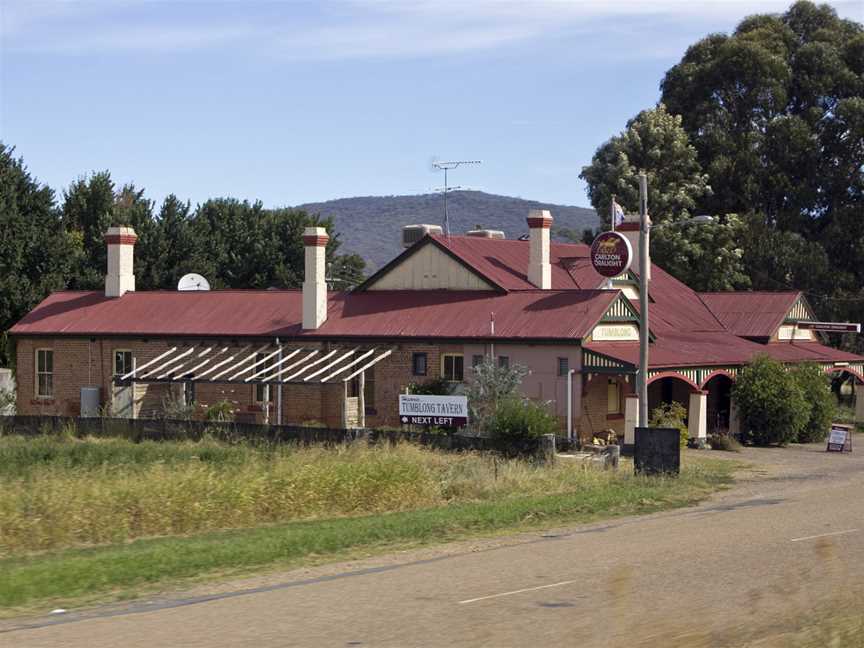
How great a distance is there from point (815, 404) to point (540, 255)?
1084 centimetres

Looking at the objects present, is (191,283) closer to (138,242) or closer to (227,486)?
(138,242)

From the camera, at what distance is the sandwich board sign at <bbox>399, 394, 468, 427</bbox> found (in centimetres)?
3828

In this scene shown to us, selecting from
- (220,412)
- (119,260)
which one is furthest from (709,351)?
(119,260)

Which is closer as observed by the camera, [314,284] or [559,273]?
[314,284]

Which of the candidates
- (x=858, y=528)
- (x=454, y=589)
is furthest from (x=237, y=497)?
(x=858, y=528)

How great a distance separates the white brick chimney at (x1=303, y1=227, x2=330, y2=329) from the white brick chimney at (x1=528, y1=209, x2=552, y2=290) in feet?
24.5

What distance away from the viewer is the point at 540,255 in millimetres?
46906

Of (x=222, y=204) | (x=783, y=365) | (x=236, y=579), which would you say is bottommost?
(x=236, y=579)

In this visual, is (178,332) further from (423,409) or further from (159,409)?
(423,409)

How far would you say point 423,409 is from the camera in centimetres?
3919

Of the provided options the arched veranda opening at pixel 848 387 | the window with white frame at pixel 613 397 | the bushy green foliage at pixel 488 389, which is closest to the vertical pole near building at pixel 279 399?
the bushy green foliage at pixel 488 389

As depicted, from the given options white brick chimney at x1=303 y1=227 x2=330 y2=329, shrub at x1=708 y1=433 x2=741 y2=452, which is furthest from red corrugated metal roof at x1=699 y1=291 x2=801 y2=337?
white brick chimney at x1=303 y1=227 x2=330 y2=329

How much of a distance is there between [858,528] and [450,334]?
22813 millimetres

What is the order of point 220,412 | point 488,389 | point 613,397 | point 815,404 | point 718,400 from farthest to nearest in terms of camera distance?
point 718,400 → point 220,412 → point 815,404 → point 613,397 → point 488,389
